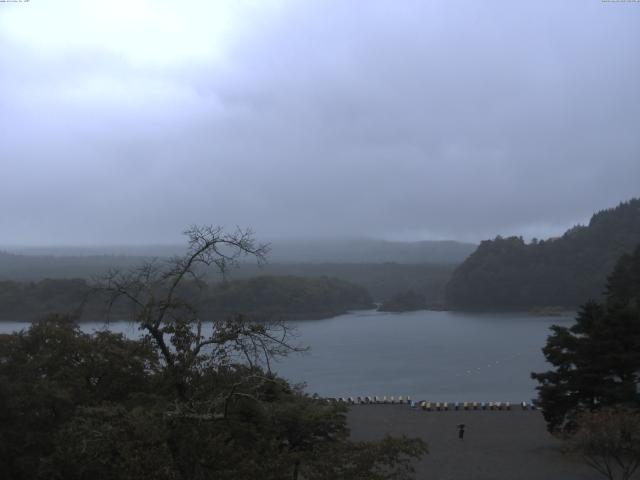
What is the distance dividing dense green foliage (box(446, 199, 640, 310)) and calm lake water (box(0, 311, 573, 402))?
427cm

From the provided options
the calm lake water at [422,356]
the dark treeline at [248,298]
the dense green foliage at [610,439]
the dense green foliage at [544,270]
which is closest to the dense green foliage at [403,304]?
the dark treeline at [248,298]

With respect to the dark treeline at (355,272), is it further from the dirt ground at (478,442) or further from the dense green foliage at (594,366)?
the dense green foliage at (594,366)

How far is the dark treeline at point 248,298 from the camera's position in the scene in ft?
125

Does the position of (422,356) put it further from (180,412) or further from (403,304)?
(180,412)

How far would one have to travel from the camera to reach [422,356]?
38094mm

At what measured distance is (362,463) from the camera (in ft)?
17.4

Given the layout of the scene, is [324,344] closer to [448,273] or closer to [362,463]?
[362,463]

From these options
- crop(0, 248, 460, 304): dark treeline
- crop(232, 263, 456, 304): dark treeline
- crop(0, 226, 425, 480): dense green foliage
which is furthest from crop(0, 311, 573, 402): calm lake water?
crop(0, 248, 460, 304): dark treeline

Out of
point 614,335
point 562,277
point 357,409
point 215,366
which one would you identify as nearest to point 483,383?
point 357,409

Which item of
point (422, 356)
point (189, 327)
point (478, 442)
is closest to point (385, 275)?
point (422, 356)

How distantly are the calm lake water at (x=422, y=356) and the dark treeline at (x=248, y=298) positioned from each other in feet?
4.81

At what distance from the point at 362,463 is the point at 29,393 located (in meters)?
4.48

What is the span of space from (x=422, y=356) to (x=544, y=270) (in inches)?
1112

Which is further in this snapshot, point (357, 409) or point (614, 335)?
point (357, 409)
